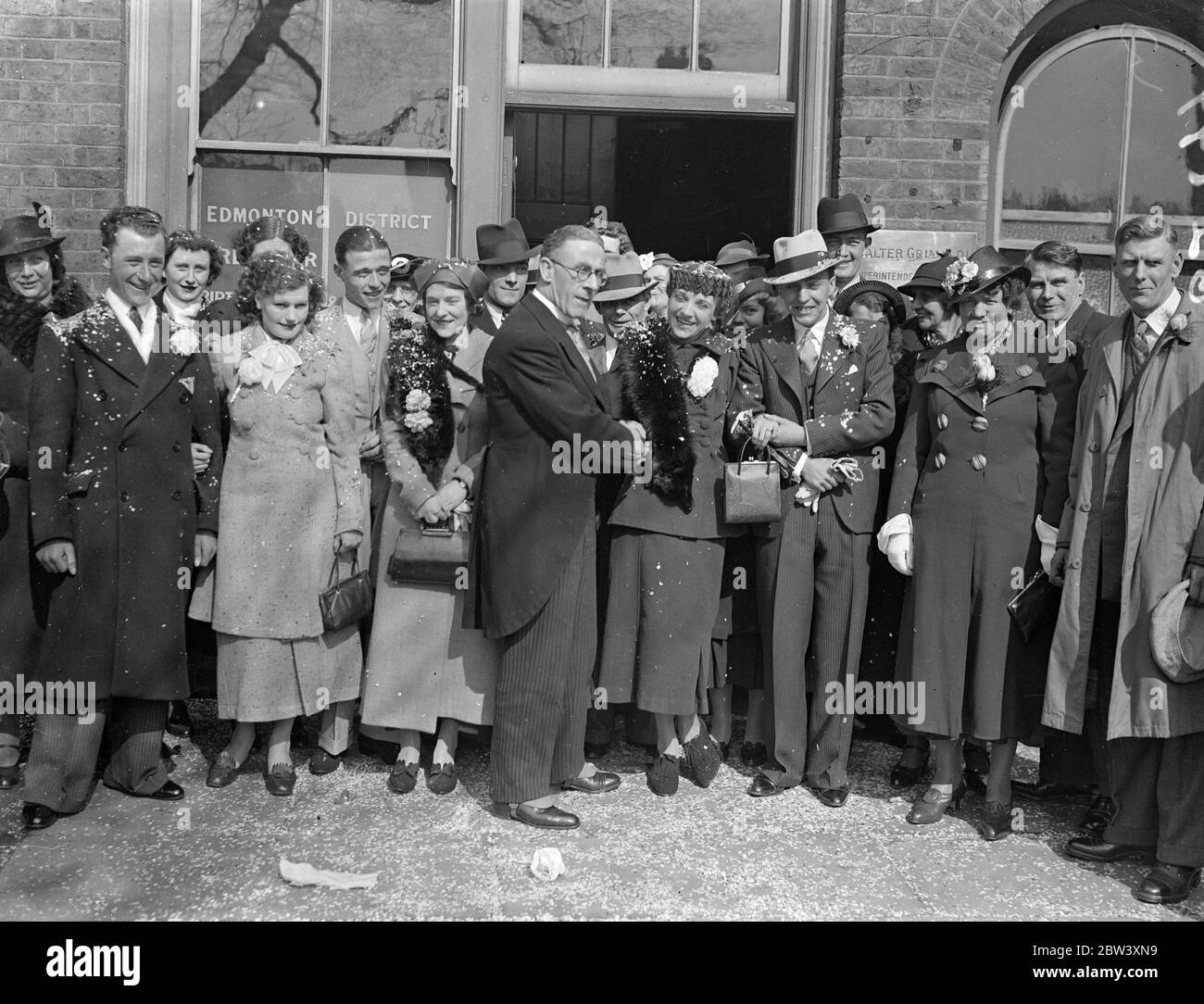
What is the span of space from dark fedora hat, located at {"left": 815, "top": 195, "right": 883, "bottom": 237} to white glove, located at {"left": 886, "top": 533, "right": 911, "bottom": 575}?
5.68 ft

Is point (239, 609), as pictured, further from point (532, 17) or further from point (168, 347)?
point (532, 17)

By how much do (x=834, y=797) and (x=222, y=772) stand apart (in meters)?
2.53

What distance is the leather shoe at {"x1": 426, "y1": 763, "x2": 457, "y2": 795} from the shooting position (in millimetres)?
4566

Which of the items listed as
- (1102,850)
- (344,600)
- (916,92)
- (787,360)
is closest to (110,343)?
(344,600)

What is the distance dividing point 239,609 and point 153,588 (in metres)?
0.34

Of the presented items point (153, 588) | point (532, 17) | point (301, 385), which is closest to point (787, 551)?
point (301, 385)

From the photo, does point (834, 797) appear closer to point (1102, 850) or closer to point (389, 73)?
point (1102, 850)

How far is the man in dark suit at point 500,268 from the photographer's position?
4.99 meters

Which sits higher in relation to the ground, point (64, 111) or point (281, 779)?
point (64, 111)

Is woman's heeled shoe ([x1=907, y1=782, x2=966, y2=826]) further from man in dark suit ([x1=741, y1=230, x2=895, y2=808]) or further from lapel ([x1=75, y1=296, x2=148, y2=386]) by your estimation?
lapel ([x1=75, y1=296, x2=148, y2=386])

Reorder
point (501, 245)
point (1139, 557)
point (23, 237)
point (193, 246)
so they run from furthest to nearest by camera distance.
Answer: point (501, 245)
point (23, 237)
point (193, 246)
point (1139, 557)

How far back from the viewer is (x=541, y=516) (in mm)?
4168

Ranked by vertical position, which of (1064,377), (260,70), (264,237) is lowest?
(1064,377)

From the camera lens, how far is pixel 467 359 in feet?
15.3
